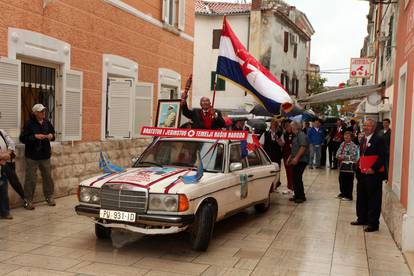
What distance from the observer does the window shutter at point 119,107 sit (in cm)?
1149

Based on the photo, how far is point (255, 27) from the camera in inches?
1238

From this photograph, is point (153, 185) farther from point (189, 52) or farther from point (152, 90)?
point (189, 52)

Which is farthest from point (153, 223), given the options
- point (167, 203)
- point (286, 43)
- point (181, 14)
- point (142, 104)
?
point (286, 43)

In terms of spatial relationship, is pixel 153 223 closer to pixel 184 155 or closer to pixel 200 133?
pixel 184 155

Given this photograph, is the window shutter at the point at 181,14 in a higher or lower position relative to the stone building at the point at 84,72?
higher

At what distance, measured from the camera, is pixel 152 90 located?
13.0 meters

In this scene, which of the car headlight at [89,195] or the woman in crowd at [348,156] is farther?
the woman in crowd at [348,156]

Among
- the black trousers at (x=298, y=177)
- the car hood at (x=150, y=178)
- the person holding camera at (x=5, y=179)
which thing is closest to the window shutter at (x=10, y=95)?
the person holding camera at (x=5, y=179)

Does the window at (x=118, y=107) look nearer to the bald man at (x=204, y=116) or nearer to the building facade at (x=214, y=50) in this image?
the bald man at (x=204, y=116)

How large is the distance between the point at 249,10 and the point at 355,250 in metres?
27.3

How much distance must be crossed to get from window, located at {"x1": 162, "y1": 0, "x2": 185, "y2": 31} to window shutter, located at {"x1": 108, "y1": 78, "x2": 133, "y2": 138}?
10.7 feet

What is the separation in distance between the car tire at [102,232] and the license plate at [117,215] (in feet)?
2.23

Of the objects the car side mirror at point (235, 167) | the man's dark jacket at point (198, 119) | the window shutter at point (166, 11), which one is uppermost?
the window shutter at point (166, 11)

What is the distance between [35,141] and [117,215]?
3.36 m
